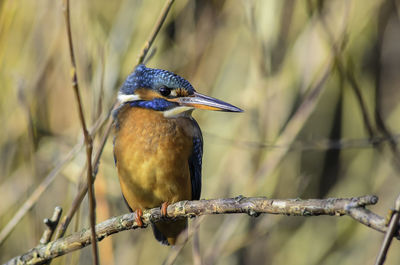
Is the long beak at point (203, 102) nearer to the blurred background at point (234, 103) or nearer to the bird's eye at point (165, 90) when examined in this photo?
the bird's eye at point (165, 90)

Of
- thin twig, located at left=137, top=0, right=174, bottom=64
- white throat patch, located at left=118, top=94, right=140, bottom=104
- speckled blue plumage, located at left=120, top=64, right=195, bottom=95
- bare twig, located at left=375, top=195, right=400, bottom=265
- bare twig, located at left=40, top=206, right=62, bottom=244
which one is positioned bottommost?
bare twig, located at left=40, top=206, right=62, bottom=244

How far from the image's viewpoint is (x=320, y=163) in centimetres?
496

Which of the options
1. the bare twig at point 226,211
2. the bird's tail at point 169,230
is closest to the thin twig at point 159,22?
the bare twig at point 226,211

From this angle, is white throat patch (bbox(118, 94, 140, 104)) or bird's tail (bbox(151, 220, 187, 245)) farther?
bird's tail (bbox(151, 220, 187, 245))

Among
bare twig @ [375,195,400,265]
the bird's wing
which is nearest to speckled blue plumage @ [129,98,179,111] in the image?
the bird's wing

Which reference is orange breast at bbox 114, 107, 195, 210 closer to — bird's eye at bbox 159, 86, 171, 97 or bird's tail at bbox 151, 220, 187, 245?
bird's eye at bbox 159, 86, 171, 97

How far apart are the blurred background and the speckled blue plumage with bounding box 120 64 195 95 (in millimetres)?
618

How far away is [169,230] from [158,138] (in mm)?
732

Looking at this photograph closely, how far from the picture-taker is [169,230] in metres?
3.13

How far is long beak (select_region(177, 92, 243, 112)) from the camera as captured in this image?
2.53 meters

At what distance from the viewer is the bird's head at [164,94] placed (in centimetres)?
271

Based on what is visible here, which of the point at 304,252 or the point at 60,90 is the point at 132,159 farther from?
the point at 304,252

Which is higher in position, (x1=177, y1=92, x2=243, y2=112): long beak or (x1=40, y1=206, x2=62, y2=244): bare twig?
(x1=177, y1=92, x2=243, y2=112): long beak

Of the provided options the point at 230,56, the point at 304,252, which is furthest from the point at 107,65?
the point at 304,252
